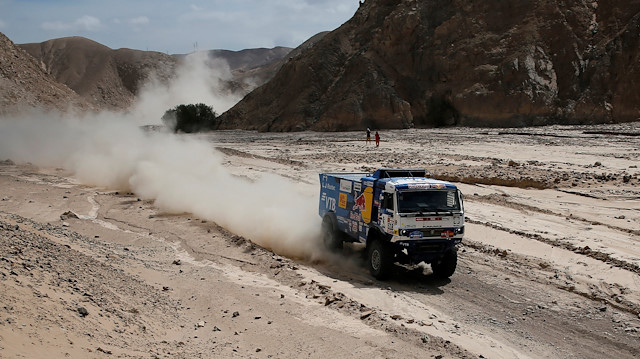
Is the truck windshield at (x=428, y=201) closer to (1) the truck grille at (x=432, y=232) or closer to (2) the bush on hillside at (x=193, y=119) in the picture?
(1) the truck grille at (x=432, y=232)

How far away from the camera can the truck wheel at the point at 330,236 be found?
1568cm

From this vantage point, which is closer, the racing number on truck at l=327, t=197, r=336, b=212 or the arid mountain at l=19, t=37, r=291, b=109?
the racing number on truck at l=327, t=197, r=336, b=212

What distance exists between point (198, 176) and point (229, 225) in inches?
323

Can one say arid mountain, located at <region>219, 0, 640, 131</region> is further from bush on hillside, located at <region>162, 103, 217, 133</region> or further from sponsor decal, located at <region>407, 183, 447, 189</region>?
sponsor decal, located at <region>407, 183, 447, 189</region>

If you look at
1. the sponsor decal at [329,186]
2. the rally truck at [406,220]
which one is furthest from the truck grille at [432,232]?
the sponsor decal at [329,186]

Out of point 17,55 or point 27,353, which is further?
point 17,55

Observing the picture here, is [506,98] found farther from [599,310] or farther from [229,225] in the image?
[599,310]

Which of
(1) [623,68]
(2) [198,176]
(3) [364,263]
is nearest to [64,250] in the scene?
(3) [364,263]

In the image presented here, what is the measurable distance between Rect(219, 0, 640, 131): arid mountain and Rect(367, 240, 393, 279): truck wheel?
59970mm

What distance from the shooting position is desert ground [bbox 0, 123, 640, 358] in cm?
927

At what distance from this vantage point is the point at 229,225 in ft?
66.4

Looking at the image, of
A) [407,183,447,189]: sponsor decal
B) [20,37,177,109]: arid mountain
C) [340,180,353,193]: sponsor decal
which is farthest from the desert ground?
[20,37,177,109]: arid mountain

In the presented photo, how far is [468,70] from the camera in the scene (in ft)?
249

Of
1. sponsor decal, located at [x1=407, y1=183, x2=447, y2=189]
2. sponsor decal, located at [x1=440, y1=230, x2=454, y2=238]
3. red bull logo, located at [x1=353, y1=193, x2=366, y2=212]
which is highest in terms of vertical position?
sponsor decal, located at [x1=407, y1=183, x2=447, y2=189]
